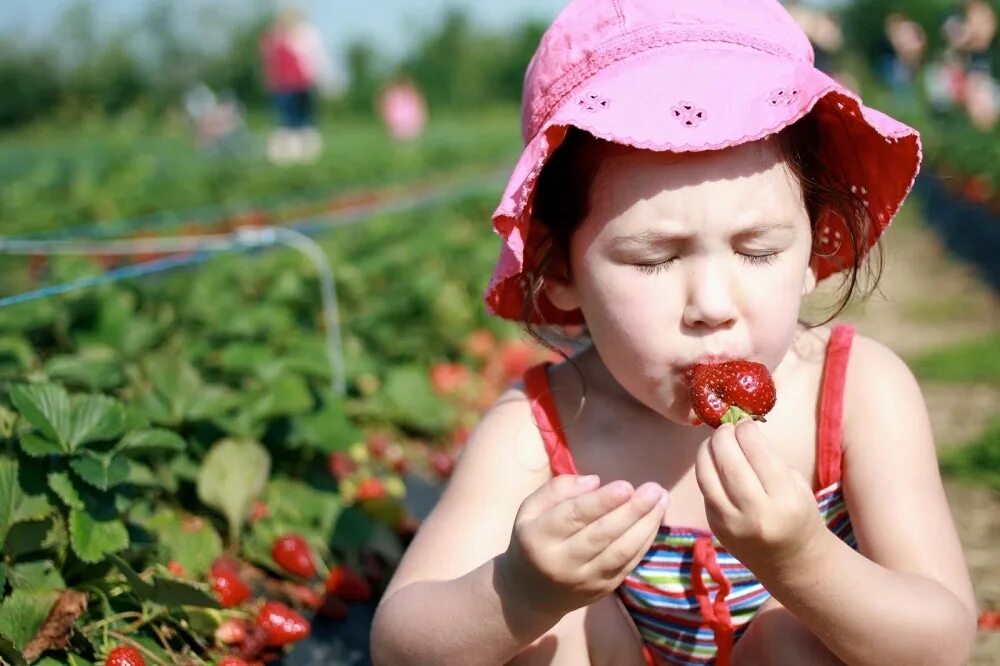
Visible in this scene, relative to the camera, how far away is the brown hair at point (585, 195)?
1833mm

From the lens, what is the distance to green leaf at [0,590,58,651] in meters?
1.83

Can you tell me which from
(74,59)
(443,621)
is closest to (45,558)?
(443,621)

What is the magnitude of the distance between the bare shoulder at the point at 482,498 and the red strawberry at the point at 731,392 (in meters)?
0.42

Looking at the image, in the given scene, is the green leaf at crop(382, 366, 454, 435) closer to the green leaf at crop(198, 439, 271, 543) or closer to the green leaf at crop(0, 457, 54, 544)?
the green leaf at crop(198, 439, 271, 543)

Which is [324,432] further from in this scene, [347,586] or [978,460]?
[978,460]

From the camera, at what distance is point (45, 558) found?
81.6 inches

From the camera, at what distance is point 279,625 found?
2203 mm

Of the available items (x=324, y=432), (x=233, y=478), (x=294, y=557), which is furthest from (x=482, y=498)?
(x=324, y=432)

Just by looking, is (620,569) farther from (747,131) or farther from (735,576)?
(747,131)

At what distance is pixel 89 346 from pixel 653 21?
6.52ft

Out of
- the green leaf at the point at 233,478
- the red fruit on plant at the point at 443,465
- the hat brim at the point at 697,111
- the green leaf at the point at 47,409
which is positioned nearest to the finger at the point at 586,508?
the hat brim at the point at 697,111

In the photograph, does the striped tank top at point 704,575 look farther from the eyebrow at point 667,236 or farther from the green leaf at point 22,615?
the green leaf at point 22,615

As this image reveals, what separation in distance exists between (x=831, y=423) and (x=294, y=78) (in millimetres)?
15034

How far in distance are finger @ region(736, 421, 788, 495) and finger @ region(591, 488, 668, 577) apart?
0.13 m
